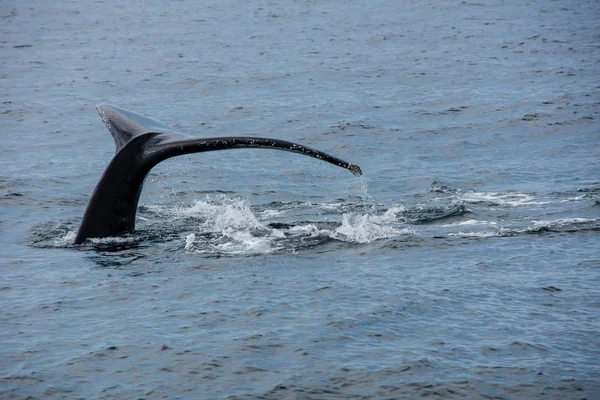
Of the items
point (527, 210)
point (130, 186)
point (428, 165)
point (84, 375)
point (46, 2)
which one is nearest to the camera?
point (84, 375)

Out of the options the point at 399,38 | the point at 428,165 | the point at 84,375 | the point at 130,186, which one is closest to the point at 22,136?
the point at 428,165

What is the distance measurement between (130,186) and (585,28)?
113 ft

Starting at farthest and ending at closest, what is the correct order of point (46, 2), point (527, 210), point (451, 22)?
point (46, 2), point (451, 22), point (527, 210)

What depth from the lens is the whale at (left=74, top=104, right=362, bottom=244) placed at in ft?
45.8

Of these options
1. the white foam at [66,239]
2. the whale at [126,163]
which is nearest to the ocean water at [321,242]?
the white foam at [66,239]

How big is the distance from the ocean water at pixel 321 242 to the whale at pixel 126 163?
40 cm

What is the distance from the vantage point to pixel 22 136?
27562 millimetres

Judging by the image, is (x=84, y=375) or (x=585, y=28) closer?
(x=84, y=375)

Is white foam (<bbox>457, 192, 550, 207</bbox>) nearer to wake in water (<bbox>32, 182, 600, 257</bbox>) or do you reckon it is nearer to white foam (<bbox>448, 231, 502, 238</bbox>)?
wake in water (<bbox>32, 182, 600, 257</bbox>)

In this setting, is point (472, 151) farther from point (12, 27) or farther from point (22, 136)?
point (12, 27)

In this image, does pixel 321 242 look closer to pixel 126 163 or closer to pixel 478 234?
pixel 478 234

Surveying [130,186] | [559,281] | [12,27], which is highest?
[12,27]

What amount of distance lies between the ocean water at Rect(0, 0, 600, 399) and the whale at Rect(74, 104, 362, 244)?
0.40 meters

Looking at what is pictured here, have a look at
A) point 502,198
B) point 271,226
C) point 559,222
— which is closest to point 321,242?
point 271,226
